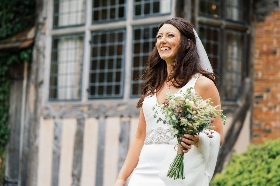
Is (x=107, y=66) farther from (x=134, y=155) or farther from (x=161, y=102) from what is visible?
(x=161, y=102)

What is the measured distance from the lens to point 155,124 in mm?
3453

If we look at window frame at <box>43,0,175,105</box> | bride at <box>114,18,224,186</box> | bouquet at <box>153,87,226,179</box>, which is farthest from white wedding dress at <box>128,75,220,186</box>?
window frame at <box>43,0,175,105</box>

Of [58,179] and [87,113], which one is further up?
[87,113]

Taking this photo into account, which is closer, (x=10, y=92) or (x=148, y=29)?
(x=148, y=29)

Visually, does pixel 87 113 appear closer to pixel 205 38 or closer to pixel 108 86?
pixel 108 86

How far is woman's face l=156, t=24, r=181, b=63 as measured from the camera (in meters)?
3.41

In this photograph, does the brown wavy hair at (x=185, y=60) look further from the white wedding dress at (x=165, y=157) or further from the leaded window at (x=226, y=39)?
the leaded window at (x=226, y=39)

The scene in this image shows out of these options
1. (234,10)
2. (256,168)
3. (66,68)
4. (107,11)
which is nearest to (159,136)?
(256,168)

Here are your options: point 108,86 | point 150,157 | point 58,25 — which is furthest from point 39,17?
point 150,157

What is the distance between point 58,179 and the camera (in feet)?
29.6

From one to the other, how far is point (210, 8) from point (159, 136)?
204 inches

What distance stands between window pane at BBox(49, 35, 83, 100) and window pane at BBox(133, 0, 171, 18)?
114cm

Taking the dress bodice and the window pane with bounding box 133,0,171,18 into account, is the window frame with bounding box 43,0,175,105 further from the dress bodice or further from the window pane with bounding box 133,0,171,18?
the dress bodice

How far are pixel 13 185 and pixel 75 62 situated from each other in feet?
8.72
